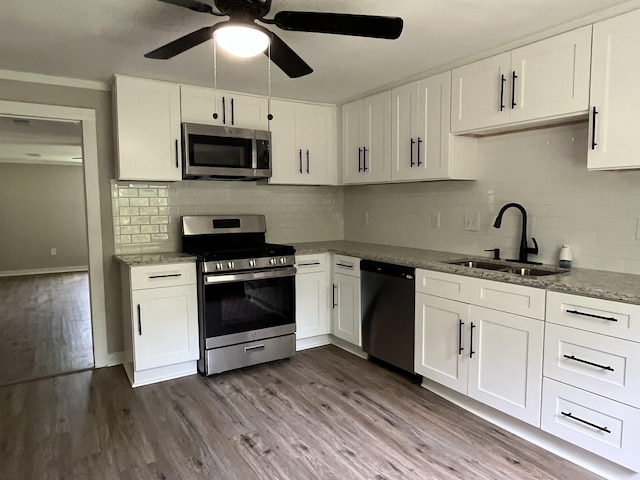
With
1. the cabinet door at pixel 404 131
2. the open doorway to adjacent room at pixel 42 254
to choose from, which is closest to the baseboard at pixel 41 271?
the open doorway to adjacent room at pixel 42 254

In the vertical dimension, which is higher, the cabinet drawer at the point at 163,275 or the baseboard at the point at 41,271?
the cabinet drawer at the point at 163,275

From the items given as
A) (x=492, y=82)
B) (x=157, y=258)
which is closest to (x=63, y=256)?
(x=157, y=258)

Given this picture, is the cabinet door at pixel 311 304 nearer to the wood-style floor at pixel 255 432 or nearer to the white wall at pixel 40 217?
the wood-style floor at pixel 255 432

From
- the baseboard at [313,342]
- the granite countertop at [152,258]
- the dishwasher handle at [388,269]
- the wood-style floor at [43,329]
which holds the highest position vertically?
the granite countertop at [152,258]

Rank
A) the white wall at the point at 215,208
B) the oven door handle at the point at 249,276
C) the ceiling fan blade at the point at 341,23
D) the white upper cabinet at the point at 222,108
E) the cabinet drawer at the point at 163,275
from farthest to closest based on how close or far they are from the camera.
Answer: the white wall at the point at 215,208
the white upper cabinet at the point at 222,108
the oven door handle at the point at 249,276
the cabinet drawer at the point at 163,275
the ceiling fan blade at the point at 341,23

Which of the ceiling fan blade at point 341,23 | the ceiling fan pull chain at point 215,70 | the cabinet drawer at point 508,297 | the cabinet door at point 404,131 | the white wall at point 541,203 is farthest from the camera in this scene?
the cabinet door at point 404,131

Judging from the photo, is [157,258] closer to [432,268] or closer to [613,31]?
[432,268]

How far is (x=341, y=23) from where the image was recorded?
1.71 m

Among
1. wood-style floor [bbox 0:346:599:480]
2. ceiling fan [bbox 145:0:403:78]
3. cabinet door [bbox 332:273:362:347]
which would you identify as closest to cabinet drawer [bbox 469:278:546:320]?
wood-style floor [bbox 0:346:599:480]

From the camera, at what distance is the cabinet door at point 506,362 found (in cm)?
224

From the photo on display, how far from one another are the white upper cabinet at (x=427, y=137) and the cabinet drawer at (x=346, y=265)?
2.51 feet

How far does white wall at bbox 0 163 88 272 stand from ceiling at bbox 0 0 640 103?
555 cm

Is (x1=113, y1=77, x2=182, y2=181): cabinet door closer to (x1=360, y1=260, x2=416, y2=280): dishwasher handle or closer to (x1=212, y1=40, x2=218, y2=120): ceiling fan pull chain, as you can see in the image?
(x1=212, y1=40, x2=218, y2=120): ceiling fan pull chain

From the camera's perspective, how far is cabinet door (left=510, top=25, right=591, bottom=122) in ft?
7.34
